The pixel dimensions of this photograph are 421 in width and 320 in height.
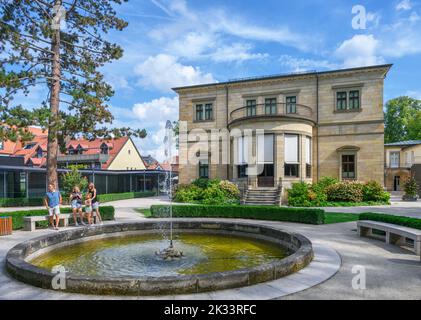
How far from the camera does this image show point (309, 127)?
27188 millimetres

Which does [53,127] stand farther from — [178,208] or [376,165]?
[376,165]

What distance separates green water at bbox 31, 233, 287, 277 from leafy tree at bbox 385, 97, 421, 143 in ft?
195

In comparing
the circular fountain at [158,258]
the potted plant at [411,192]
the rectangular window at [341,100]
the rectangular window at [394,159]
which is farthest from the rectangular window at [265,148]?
the rectangular window at [394,159]

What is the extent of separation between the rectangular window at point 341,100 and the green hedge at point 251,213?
1623 cm

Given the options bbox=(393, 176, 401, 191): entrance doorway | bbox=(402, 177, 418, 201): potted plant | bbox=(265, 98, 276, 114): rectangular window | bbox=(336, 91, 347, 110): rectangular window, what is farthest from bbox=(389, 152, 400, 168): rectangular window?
bbox=(265, 98, 276, 114): rectangular window

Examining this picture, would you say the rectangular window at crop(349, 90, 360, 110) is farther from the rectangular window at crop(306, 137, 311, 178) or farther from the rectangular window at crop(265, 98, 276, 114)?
the rectangular window at crop(265, 98, 276, 114)

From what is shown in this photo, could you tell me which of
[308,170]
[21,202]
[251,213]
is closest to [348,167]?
[308,170]

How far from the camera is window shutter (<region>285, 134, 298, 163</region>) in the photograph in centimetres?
2600

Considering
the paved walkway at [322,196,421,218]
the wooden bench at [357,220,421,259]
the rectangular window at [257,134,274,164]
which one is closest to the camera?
the wooden bench at [357,220,421,259]

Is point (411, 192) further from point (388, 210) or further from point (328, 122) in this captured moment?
point (388, 210)

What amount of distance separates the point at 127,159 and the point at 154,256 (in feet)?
141

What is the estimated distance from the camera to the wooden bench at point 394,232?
8462 mm

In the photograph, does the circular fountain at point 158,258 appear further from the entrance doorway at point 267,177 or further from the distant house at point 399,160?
the distant house at point 399,160

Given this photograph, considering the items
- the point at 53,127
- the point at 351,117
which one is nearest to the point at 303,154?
the point at 351,117
